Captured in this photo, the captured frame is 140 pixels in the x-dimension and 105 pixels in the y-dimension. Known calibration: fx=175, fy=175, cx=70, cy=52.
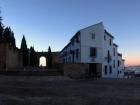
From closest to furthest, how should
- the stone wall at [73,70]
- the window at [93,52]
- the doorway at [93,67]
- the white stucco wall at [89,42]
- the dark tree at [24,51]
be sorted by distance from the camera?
1. the stone wall at [73,70]
2. the white stucco wall at [89,42]
3. the window at [93,52]
4. the doorway at [93,67]
5. the dark tree at [24,51]

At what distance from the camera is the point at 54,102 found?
31.7ft

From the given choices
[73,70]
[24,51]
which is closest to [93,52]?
[73,70]

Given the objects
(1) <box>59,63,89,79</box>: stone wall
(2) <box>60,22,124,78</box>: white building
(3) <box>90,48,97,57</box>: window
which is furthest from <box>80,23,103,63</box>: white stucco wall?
(1) <box>59,63,89,79</box>: stone wall

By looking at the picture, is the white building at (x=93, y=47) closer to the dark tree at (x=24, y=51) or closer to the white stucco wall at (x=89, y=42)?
the white stucco wall at (x=89, y=42)

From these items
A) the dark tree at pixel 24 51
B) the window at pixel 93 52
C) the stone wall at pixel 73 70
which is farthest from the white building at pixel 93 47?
the dark tree at pixel 24 51

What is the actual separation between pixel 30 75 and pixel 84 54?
10172 mm

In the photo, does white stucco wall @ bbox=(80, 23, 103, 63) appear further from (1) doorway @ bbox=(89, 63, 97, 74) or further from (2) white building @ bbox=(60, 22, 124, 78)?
(1) doorway @ bbox=(89, 63, 97, 74)

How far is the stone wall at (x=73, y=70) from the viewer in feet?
75.4

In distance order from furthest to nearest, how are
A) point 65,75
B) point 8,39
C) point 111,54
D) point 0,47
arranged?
point 8,39 < point 111,54 < point 0,47 < point 65,75

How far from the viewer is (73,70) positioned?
922 inches

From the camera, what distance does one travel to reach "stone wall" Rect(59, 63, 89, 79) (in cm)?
2298

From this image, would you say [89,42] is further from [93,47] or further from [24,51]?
[24,51]

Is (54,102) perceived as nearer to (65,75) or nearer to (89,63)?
(65,75)

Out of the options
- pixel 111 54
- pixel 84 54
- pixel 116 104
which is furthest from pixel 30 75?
pixel 111 54
